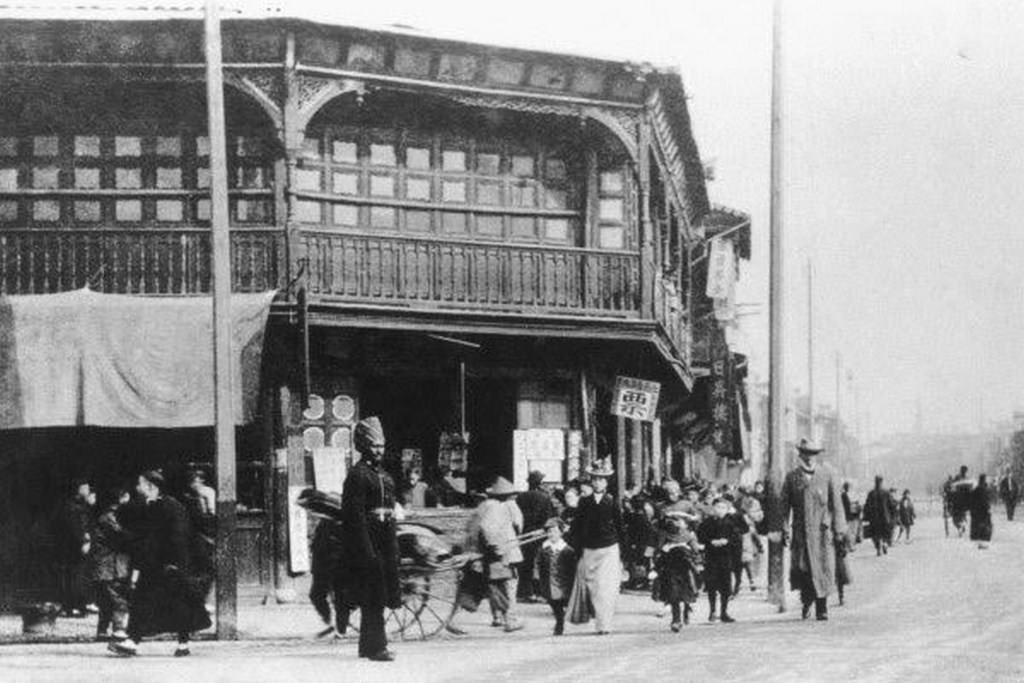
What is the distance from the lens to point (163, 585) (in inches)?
558

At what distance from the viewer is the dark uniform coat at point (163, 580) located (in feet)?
46.4

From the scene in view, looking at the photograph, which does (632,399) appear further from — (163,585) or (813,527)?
(163,585)

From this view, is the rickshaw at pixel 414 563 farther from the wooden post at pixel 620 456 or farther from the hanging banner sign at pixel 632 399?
the wooden post at pixel 620 456

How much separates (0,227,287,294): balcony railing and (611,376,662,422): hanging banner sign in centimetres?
539

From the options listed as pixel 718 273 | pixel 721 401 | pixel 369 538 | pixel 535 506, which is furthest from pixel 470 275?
pixel 721 401

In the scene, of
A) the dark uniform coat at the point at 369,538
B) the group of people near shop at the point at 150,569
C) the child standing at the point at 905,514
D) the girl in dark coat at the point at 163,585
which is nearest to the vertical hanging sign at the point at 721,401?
the child standing at the point at 905,514

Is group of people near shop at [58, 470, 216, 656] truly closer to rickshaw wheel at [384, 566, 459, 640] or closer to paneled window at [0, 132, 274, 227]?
rickshaw wheel at [384, 566, 459, 640]

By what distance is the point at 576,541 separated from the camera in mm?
17203

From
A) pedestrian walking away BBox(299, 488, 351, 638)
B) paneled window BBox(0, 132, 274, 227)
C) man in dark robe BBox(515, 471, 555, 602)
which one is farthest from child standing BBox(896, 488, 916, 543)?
pedestrian walking away BBox(299, 488, 351, 638)

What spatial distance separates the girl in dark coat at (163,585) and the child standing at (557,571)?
4.25 metres

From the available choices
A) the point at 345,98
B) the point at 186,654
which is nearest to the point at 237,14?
the point at 345,98

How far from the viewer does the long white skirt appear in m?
16.9

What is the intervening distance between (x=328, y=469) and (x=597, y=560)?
18.4 feet

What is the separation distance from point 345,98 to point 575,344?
15.2ft
